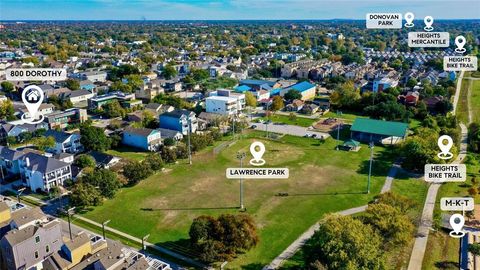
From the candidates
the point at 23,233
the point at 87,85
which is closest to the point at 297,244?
the point at 23,233

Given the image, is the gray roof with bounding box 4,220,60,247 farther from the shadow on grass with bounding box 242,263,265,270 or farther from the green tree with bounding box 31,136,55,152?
the green tree with bounding box 31,136,55,152

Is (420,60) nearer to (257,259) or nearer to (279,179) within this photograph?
(279,179)

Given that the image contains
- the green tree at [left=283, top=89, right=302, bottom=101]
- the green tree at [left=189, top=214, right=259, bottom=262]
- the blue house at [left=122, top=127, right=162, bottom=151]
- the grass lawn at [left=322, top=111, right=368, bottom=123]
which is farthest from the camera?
the green tree at [left=283, top=89, right=302, bottom=101]

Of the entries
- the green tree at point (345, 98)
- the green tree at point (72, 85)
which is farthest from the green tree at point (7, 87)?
the green tree at point (345, 98)

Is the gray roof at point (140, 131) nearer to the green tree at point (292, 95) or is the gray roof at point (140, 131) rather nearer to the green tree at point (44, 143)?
the green tree at point (44, 143)

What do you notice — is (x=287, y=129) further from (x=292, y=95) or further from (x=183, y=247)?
(x=183, y=247)

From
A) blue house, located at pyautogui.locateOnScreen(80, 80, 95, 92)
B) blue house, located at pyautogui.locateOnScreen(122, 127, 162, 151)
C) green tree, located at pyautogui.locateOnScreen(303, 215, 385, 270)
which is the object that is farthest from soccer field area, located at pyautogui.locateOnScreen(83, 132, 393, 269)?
blue house, located at pyautogui.locateOnScreen(80, 80, 95, 92)

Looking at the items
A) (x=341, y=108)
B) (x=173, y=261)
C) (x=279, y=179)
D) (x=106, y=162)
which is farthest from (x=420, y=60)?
(x=173, y=261)
